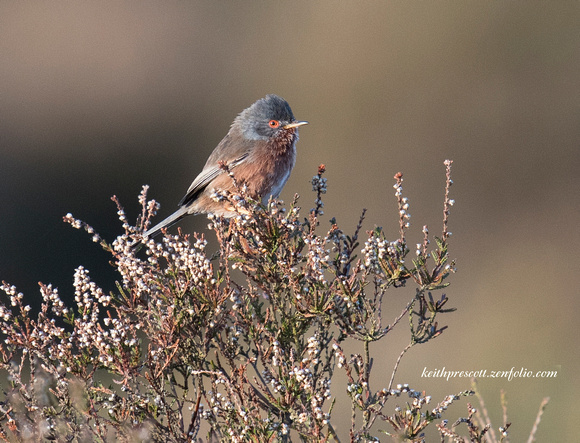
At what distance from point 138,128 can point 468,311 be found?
637 centimetres

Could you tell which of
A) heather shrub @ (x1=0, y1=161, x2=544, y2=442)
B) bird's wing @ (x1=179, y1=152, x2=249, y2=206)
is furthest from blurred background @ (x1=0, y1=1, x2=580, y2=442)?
heather shrub @ (x1=0, y1=161, x2=544, y2=442)

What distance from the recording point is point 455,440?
2.56m

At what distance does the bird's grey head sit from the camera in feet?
16.2

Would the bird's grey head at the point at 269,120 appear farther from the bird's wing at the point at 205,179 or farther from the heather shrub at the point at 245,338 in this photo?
the heather shrub at the point at 245,338

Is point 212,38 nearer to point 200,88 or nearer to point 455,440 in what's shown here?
point 200,88

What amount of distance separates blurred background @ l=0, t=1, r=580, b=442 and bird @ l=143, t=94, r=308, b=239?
493 cm

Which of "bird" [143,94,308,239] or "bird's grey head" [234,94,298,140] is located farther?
"bird's grey head" [234,94,298,140]

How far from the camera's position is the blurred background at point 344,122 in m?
10.4

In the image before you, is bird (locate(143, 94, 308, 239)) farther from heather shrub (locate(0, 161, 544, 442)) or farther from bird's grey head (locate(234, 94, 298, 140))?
heather shrub (locate(0, 161, 544, 442))

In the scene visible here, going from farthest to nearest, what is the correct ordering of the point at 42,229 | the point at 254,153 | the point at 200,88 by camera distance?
the point at 200,88 → the point at 42,229 → the point at 254,153

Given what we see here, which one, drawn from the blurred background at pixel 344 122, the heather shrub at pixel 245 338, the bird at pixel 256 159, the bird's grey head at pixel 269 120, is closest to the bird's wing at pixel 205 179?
the bird at pixel 256 159

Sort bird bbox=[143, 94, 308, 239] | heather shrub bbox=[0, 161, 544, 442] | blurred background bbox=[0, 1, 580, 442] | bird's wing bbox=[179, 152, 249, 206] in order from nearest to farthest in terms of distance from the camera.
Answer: heather shrub bbox=[0, 161, 544, 442] < bird bbox=[143, 94, 308, 239] < bird's wing bbox=[179, 152, 249, 206] < blurred background bbox=[0, 1, 580, 442]

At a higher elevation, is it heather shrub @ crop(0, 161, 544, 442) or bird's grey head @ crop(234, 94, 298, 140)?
bird's grey head @ crop(234, 94, 298, 140)

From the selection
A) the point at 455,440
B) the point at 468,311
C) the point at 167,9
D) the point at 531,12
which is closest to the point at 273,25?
the point at 167,9
